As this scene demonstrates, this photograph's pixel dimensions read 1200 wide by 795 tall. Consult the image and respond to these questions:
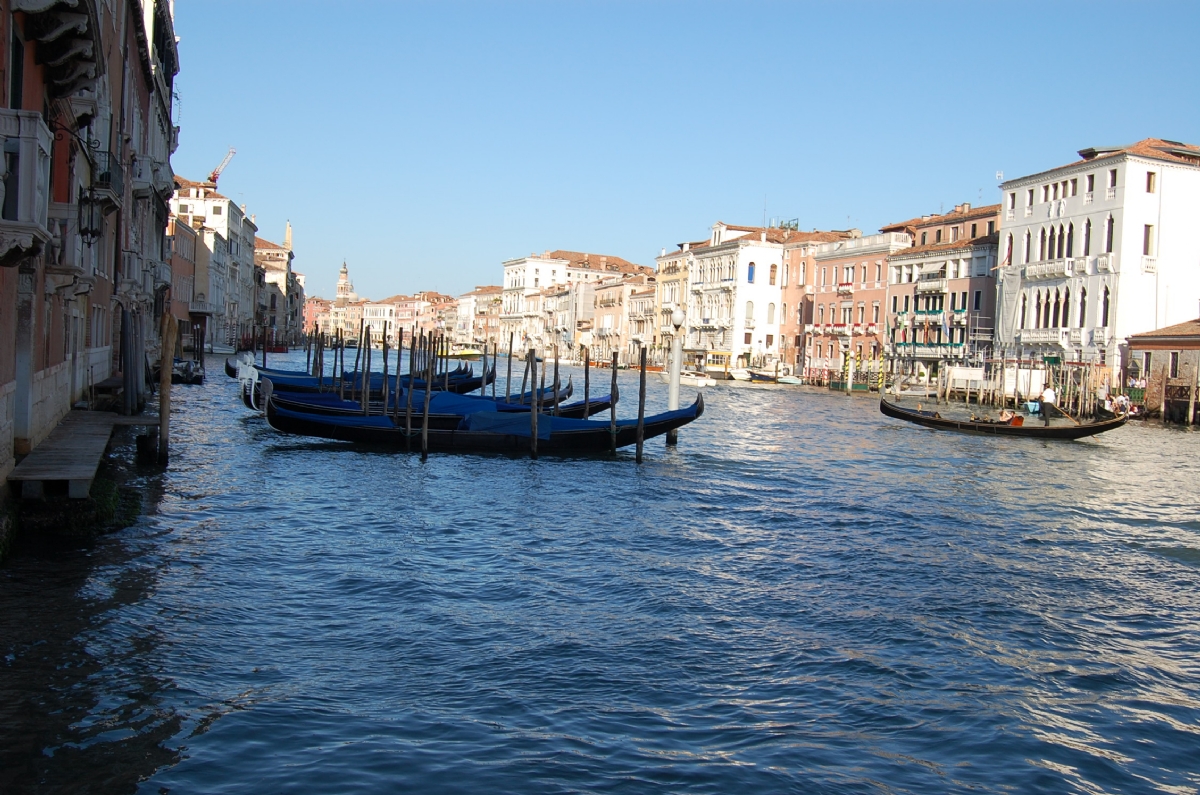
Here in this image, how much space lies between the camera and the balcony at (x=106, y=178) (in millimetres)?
13211

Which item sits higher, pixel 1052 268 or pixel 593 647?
pixel 1052 268

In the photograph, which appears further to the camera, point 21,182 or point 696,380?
point 696,380

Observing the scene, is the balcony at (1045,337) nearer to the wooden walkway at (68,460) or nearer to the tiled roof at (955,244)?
the tiled roof at (955,244)

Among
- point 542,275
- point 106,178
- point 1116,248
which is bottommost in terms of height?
point 106,178

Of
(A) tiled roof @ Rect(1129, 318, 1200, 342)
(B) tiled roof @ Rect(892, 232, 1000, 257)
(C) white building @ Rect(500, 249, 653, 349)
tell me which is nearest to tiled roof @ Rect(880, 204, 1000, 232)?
(B) tiled roof @ Rect(892, 232, 1000, 257)

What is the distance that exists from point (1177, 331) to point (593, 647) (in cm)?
2605

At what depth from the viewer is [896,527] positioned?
36.4 feet

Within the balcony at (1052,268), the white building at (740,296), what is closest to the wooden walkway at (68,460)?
the balcony at (1052,268)

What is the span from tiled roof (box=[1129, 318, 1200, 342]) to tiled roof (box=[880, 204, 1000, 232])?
32.2 feet

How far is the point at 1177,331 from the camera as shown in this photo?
2767cm

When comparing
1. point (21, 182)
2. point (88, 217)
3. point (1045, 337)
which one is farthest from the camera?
point (1045, 337)

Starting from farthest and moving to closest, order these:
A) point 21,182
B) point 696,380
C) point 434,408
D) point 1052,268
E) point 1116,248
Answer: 1. point 696,380
2. point 1052,268
3. point 1116,248
4. point 434,408
5. point 21,182

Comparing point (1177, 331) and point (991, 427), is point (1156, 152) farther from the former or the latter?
point (991, 427)

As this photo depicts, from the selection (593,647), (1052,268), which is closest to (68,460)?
(593,647)
